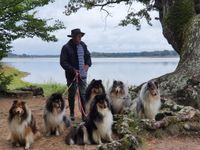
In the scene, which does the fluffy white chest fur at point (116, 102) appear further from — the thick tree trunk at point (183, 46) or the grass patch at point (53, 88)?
the grass patch at point (53, 88)

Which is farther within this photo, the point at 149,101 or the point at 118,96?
the point at 118,96

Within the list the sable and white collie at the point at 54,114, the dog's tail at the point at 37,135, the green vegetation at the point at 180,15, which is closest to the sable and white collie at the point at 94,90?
the sable and white collie at the point at 54,114

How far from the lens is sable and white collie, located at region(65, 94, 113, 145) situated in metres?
Answer: 8.79

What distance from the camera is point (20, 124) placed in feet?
28.7

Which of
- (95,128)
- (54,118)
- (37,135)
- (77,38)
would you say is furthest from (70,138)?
(77,38)

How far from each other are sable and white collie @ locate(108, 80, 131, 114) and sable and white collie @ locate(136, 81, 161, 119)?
1.55 ft

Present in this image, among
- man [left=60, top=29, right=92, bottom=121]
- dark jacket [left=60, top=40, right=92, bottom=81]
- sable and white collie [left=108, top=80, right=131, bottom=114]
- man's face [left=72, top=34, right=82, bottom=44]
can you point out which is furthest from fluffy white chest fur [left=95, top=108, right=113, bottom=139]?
man's face [left=72, top=34, right=82, bottom=44]

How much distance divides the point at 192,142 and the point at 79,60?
330cm

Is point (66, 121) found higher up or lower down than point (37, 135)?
higher up

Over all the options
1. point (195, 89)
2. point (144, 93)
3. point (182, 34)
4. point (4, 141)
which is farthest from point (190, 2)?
point (4, 141)

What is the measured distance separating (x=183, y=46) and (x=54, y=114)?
562 centimetres

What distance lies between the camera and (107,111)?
8.88 metres

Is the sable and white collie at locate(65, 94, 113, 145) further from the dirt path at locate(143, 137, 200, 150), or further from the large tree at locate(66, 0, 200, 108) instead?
the large tree at locate(66, 0, 200, 108)

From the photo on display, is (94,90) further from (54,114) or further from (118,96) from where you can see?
(54,114)
